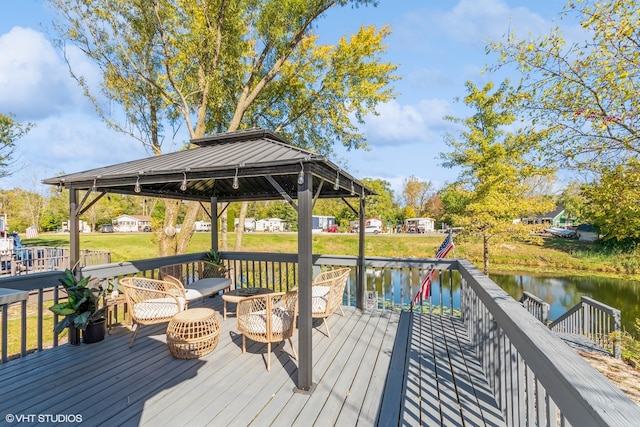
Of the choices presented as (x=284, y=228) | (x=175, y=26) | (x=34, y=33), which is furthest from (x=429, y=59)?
(x=284, y=228)

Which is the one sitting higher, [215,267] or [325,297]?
[215,267]

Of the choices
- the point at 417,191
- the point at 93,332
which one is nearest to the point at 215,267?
the point at 93,332

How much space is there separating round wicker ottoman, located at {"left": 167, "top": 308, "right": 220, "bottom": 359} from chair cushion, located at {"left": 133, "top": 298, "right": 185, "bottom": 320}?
1.49 feet

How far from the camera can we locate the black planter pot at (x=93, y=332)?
12.4 feet

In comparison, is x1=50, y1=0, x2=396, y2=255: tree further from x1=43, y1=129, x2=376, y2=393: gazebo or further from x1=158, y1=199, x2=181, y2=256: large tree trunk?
x1=43, y1=129, x2=376, y2=393: gazebo

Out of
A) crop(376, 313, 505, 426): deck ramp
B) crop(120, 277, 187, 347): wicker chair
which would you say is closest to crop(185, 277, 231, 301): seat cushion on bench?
crop(120, 277, 187, 347): wicker chair

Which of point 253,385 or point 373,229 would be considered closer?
point 253,385

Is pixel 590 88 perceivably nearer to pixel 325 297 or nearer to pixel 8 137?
pixel 325 297

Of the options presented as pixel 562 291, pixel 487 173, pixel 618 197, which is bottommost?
pixel 562 291

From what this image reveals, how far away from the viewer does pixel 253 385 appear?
2.84 meters

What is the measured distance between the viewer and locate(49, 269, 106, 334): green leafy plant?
11.7ft

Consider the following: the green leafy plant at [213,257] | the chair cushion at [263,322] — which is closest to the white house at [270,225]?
the green leafy plant at [213,257]

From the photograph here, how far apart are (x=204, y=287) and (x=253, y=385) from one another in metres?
2.64

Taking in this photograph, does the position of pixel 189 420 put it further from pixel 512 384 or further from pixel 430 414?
pixel 512 384
